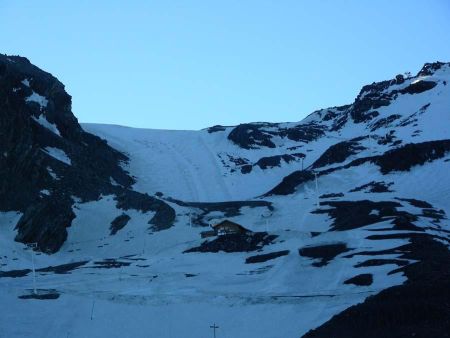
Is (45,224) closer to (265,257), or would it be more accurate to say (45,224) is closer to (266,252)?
(266,252)

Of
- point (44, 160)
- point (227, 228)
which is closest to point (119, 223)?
point (44, 160)

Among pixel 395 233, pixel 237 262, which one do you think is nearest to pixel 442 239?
pixel 395 233

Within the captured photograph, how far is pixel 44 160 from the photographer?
95.2 metres

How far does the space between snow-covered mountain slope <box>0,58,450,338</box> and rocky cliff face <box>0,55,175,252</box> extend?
2132 mm

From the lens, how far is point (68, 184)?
92.8 metres

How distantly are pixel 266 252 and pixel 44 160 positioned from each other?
1899 inches

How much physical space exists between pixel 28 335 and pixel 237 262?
26.3 m

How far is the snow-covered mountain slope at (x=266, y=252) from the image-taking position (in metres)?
34.6

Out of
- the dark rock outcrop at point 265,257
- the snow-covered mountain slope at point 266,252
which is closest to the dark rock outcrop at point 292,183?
the snow-covered mountain slope at point 266,252

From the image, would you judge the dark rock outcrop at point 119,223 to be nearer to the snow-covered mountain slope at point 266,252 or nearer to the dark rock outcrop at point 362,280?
the snow-covered mountain slope at point 266,252

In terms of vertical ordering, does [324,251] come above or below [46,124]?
below

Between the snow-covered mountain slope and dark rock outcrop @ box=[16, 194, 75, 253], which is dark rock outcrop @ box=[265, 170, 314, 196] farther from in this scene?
dark rock outcrop @ box=[16, 194, 75, 253]

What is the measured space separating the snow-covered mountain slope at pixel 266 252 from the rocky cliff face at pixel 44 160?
213 cm

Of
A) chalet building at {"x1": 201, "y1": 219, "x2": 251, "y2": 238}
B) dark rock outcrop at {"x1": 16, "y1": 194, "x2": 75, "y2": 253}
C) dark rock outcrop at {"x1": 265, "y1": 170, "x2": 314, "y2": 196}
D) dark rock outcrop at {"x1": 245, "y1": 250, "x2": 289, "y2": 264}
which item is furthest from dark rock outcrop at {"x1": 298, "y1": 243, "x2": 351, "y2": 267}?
dark rock outcrop at {"x1": 265, "y1": 170, "x2": 314, "y2": 196}
